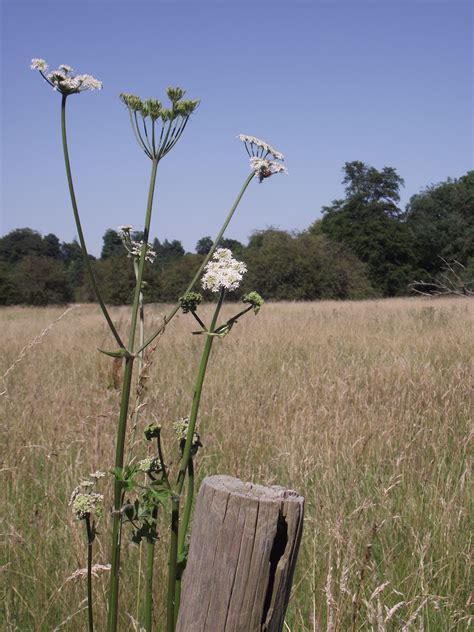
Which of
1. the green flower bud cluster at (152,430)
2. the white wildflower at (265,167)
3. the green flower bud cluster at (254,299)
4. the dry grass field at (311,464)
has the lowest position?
the dry grass field at (311,464)

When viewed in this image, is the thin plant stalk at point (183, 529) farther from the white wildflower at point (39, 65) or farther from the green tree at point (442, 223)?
the green tree at point (442, 223)

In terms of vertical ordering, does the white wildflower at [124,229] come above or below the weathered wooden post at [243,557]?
above

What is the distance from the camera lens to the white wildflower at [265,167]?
1336mm

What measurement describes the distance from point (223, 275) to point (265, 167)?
315 mm

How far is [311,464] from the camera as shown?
3.07m

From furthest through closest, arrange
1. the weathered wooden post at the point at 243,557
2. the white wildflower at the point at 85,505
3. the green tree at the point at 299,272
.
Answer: the green tree at the point at 299,272 → the white wildflower at the point at 85,505 → the weathered wooden post at the point at 243,557

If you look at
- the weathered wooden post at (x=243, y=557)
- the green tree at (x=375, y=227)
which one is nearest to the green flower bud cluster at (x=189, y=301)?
the weathered wooden post at (x=243, y=557)

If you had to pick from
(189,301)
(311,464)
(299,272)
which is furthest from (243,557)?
(299,272)

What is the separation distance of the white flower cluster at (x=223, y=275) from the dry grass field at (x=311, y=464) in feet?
2.70

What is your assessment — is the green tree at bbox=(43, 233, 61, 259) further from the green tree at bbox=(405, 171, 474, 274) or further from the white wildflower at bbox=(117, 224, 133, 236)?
the white wildflower at bbox=(117, 224, 133, 236)

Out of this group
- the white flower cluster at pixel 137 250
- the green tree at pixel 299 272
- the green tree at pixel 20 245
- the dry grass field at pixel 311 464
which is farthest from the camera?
the green tree at pixel 20 245

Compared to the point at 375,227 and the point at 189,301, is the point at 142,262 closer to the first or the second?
the point at 189,301

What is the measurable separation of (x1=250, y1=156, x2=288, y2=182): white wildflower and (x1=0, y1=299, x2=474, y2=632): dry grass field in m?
1.03

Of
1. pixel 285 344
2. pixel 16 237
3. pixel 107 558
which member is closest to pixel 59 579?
pixel 107 558
